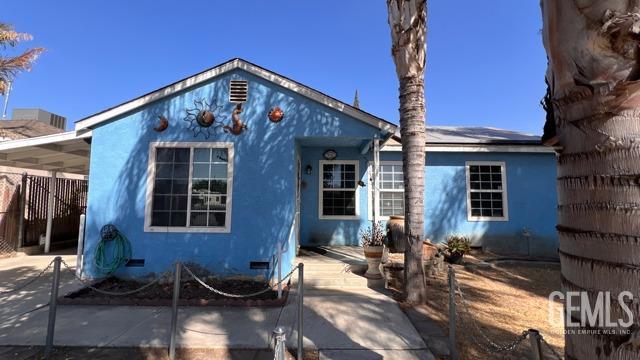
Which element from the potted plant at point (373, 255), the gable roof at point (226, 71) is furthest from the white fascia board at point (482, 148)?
the potted plant at point (373, 255)

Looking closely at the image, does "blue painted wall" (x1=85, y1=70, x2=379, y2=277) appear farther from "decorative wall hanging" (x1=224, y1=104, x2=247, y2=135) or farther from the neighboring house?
"decorative wall hanging" (x1=224, y1=104, x2=247, y2=135)

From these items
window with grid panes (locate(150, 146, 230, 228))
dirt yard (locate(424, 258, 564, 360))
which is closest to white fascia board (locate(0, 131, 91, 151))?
window with grid panes (locate(150, 146, 230, 228))

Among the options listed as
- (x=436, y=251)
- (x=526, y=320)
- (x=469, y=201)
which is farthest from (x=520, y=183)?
(x=526, y=320)

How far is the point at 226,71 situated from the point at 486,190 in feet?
29.7

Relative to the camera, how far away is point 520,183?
35.5 ft

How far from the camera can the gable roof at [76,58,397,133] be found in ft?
25.1

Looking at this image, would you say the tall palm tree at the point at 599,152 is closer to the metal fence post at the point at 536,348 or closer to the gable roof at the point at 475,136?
the metal fence post at the point at 536,348

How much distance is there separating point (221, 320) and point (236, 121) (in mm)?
4450

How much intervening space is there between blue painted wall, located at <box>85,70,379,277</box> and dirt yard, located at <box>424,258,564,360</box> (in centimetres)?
378

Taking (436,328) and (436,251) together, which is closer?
(436,328)

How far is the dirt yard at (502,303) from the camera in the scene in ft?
15.4

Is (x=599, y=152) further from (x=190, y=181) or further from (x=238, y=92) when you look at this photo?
(x=190, y=181)

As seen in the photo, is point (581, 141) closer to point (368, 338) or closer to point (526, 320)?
point (368, 338)

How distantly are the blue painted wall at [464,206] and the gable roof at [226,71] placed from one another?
289 centimetres
